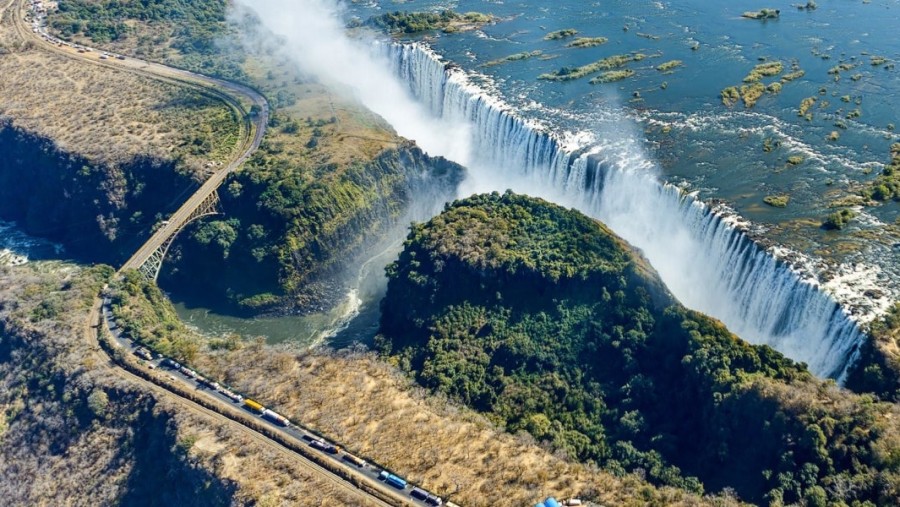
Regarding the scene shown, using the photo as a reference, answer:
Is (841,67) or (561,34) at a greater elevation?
(841,67)

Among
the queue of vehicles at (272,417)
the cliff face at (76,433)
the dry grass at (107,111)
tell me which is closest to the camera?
the queue of vehicles at (272,417)

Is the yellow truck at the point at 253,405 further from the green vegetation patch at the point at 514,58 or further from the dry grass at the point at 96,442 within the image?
the green vegetation patch at the point at 514,58

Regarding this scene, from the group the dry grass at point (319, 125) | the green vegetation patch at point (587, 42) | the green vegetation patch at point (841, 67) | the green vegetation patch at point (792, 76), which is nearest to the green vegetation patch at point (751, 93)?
the green vegetation patch at point (792, 76)

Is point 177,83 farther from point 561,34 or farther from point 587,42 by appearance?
point 587,42

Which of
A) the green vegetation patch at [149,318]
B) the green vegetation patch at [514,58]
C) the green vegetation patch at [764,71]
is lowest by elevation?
the green vegetation patch at [149,318]

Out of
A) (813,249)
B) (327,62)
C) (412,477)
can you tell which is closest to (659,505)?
(412,477)

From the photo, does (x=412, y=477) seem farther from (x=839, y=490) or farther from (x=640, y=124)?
(x=640, y=124)

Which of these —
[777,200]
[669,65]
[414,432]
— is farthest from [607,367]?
[669,65]
